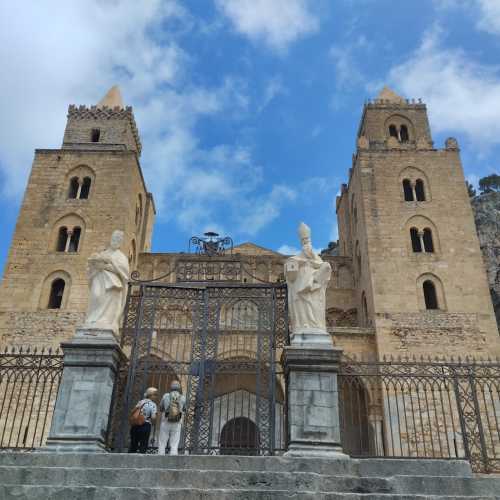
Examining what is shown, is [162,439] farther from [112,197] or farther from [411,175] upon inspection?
[411,175]

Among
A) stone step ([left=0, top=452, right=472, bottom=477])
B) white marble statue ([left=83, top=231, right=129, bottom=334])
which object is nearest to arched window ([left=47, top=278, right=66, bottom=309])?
white marble statue ([left=83, top=231, right=129, bottom=334])

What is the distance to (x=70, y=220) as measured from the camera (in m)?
23.9

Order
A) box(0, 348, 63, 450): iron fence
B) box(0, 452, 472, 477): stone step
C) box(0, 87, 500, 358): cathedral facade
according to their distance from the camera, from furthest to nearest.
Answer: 1. box(0, 87, 500, 358): cathedral facade
2. box(0, 348, 63, 450): iron fence
3. box(0, 452, 472, 477): stone step

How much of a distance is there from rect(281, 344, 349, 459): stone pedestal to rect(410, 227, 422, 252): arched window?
16.4 meters

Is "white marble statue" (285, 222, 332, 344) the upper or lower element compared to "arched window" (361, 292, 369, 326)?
lower

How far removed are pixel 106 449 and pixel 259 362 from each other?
281cm

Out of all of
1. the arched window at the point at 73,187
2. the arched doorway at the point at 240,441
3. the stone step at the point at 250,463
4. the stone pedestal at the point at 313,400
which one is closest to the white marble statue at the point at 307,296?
the stone pedestal at the point at 313,400

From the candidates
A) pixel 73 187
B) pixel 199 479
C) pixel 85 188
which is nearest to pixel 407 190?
pixel 85 188

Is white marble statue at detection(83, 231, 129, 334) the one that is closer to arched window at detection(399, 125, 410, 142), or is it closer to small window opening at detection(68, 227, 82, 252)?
small window opening at detection(68, 227, 82, 252)

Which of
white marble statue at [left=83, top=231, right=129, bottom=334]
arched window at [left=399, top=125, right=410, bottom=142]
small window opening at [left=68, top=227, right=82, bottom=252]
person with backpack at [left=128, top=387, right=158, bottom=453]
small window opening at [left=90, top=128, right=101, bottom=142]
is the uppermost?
arched window at [left=399, top=125, right=410, bottom=142]

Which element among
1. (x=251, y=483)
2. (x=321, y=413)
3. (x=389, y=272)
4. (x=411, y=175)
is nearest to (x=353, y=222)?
(x=411, y=175)

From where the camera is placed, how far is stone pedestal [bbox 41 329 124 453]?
7.96 m

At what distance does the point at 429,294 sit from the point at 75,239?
49.6 ft

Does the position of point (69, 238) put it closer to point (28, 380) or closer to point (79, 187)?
point (79, 187)
